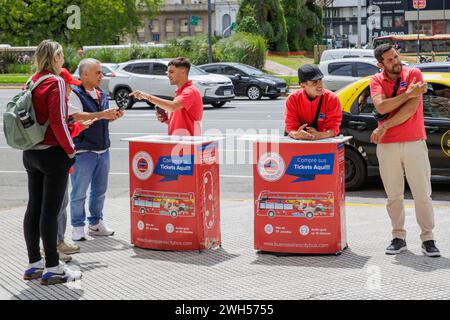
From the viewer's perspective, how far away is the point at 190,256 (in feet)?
24.1

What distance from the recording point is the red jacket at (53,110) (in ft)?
20.2

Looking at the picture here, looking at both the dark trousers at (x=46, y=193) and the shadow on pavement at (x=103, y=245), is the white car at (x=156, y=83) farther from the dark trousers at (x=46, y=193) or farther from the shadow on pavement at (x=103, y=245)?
the dark trousers at (x=46, y=193)

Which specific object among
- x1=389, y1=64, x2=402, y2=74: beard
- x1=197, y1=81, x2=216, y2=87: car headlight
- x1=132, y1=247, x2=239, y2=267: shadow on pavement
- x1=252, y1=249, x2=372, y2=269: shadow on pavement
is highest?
x1=389, y1=64, x2=402, y2=74: beard

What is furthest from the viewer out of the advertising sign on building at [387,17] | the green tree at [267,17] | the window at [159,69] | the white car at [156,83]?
the advertising sign on building at [387,17]

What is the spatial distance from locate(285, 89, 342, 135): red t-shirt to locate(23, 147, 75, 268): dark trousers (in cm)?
208

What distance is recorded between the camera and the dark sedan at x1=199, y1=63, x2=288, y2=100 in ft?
104

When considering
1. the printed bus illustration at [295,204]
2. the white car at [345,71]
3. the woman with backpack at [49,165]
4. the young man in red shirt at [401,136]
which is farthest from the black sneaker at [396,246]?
the white car at [345,71]

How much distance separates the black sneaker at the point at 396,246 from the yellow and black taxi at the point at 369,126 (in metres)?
3.32

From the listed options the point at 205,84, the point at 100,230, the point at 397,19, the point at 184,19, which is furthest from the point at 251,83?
the point at 184,19

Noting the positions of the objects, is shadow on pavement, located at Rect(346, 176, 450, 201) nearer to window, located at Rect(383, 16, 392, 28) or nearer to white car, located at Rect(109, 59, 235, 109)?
white car, located at Rect(109, 59, 235, 109)

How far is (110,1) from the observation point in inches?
2756

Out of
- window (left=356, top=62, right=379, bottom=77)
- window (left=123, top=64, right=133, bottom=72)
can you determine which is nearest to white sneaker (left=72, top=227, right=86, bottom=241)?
window (left=356, top=62, right=379, bottom=77)

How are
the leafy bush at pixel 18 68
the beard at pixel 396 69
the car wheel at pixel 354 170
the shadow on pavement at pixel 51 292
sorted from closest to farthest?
the shadow on pavement at pixel 51 292
the beard at pixel 396 69
the car wheel at pixel 354 170
the leafy bush at pixel 18 68

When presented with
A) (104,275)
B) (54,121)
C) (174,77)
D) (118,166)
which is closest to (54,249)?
(104,275)
